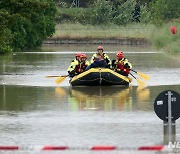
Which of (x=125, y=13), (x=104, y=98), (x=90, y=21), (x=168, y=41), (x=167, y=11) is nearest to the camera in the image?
(x=104, y=98)

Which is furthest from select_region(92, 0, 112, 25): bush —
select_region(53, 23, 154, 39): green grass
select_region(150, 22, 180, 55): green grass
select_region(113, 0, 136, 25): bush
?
select_region(150, 22, 180, 55): green grass

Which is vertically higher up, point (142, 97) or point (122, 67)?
point (122, 67)

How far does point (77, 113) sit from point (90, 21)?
8633 cm

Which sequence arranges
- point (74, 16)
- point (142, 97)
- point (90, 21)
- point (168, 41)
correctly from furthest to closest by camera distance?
point (74, 16), point (90, 21), point (168, 41), point (142, 97)

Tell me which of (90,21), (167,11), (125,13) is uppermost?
(167,11)

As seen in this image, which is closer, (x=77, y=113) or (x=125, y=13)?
(x=77, y=113)

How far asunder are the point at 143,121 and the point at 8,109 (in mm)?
4641

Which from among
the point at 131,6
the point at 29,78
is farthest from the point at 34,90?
the point at 131,6

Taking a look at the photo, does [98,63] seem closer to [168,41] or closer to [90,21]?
[168,41]

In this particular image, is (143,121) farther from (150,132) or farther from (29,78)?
(29,78)

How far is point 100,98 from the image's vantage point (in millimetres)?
26891

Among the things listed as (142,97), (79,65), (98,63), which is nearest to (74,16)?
(79,65)

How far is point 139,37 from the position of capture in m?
88.9

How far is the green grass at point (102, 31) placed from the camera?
9056 centimetres
